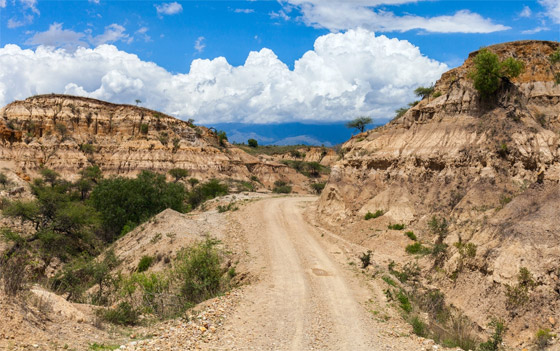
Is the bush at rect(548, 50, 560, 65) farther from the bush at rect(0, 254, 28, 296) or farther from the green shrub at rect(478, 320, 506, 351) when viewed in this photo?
the bush at rect(0, 254, 28, 296)

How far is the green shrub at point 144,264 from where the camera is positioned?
63.0 ft

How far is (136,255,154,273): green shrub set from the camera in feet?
63.0

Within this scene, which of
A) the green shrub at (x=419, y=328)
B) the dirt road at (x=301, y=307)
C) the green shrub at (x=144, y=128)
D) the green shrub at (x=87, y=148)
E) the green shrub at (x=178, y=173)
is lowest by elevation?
the green shrub at (x=419, y=328)

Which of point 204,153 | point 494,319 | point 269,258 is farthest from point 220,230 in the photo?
point 204,153

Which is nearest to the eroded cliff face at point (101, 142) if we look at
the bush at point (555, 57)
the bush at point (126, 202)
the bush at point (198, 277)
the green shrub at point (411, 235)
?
the bush at point (126, 202)

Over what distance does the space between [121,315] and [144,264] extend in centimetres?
954

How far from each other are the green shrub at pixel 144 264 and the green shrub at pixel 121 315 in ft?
29.2

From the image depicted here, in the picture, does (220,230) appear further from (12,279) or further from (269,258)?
(12,279)

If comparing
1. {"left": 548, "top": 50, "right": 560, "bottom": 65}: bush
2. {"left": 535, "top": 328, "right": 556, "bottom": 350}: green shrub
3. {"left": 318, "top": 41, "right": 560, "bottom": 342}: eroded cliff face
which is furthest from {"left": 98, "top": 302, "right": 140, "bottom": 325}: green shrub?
{"left": 548, "top": 50, "right": 560, "bottom": 65}: bush

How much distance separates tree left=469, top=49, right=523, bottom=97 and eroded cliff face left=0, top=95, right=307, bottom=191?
47.3 m

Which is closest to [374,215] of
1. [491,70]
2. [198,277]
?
[491,70]

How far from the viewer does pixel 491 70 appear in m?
22.4

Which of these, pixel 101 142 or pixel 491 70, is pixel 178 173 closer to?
pixel 101 142

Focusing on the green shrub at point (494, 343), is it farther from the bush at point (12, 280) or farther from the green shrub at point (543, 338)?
the bush at point (12, 280)
